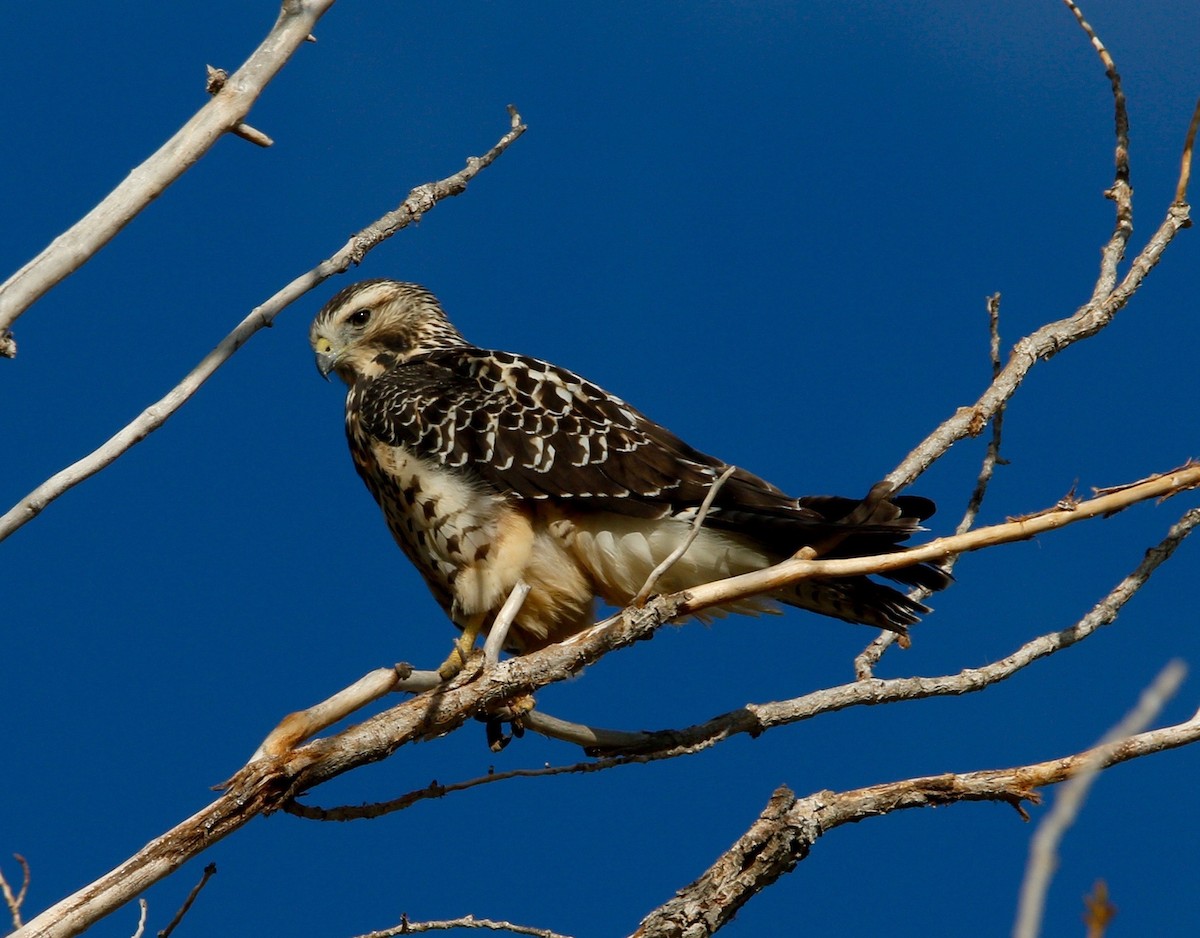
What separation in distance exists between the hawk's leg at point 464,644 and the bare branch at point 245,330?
131cm

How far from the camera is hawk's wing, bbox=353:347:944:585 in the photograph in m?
3.63

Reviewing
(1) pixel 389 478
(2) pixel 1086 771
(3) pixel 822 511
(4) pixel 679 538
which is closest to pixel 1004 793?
(3) pixel 822 511

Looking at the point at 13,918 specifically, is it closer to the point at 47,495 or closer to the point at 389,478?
the point at 47,495

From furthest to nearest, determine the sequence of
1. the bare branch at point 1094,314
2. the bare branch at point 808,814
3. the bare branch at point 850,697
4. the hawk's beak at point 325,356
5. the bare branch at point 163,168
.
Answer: the hawk's beak at point 325,356 → the bare branch at point 1094,314 → the bare branch at point 850,697 → the bare branch at point 808,814 → the bare branch at point 163,168

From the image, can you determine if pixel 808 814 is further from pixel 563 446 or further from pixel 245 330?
pixel 563 446

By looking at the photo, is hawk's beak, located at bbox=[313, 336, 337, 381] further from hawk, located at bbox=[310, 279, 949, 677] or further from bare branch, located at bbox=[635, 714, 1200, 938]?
bare branch, located at bbox=[635, 714, 1200, 938]

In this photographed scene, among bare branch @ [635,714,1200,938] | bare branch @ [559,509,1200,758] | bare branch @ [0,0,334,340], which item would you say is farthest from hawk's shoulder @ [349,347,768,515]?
bare branch @ [0,0,334,340]

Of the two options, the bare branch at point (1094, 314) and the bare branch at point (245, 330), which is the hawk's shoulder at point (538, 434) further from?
the bare branch at point (245, 330)

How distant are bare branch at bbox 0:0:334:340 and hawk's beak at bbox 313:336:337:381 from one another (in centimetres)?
231

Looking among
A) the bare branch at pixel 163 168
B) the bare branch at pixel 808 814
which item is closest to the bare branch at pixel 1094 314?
the bare branch at pixel 808 814

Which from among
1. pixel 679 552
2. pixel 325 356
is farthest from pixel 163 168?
pixel 325 356

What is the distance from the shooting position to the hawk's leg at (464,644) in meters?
3.70

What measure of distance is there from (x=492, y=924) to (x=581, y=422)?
1.78 m

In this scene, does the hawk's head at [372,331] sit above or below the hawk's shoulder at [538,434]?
above
